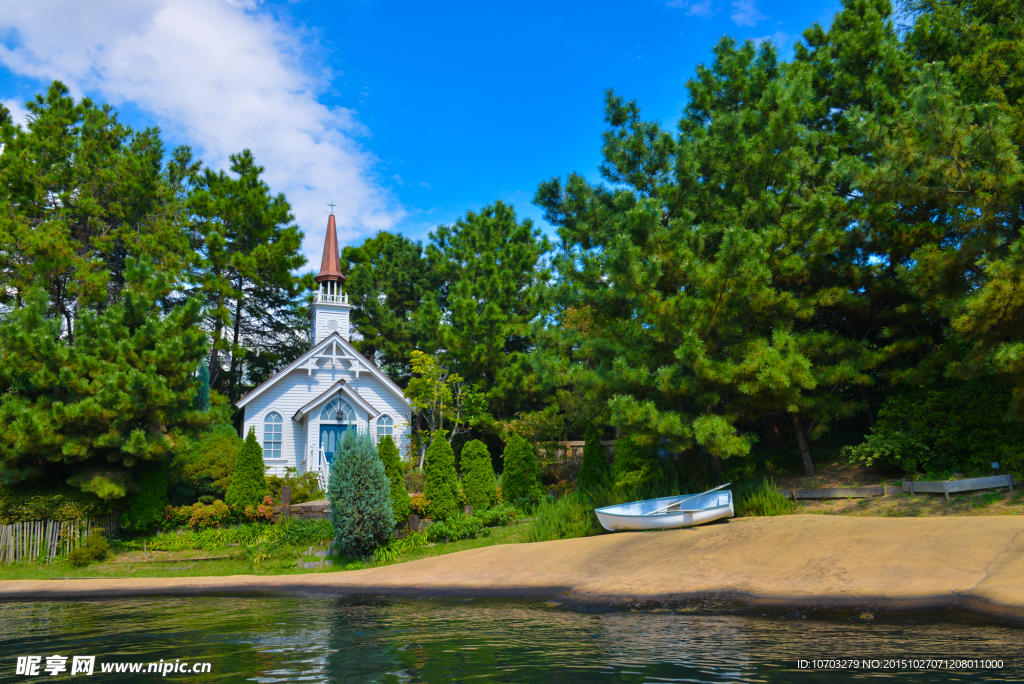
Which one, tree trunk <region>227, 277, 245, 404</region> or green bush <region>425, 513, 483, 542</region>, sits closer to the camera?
green bush <region>425, 513, 483, 542</region>

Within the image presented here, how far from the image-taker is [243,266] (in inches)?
1304

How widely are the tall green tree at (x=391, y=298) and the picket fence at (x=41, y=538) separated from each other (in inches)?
855

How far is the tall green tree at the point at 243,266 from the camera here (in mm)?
33062

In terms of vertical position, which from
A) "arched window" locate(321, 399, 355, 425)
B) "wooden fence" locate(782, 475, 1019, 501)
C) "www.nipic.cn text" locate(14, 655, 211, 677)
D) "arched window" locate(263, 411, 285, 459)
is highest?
"arched window" locate(321, 399, 355, 425)

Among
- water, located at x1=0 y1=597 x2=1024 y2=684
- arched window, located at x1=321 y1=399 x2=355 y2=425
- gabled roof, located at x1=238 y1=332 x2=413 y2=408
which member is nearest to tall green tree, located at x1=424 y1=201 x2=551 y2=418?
gabled roof, located at x1=238 y1=332 x2=413 y2=408

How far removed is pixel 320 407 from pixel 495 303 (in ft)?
28.1

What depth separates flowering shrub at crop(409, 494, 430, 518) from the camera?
1639 cm

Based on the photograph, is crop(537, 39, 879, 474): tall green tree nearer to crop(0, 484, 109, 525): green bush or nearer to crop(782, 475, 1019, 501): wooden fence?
crop(782, 475, 1019, 501): wooden fence

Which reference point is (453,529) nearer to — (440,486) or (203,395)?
(440,486)

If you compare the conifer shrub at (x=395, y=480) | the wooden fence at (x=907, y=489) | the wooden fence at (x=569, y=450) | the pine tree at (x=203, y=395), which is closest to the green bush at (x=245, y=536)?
the conifer shrub at (x=395, y=480)

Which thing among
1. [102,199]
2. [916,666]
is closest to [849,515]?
[916,666]

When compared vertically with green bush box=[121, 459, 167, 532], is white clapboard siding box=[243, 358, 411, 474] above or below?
above

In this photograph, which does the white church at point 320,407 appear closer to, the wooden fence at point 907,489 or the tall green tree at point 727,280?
the tall green tree at point 727,280

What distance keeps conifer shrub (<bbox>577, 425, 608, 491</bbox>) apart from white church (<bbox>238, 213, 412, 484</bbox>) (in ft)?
34.6
